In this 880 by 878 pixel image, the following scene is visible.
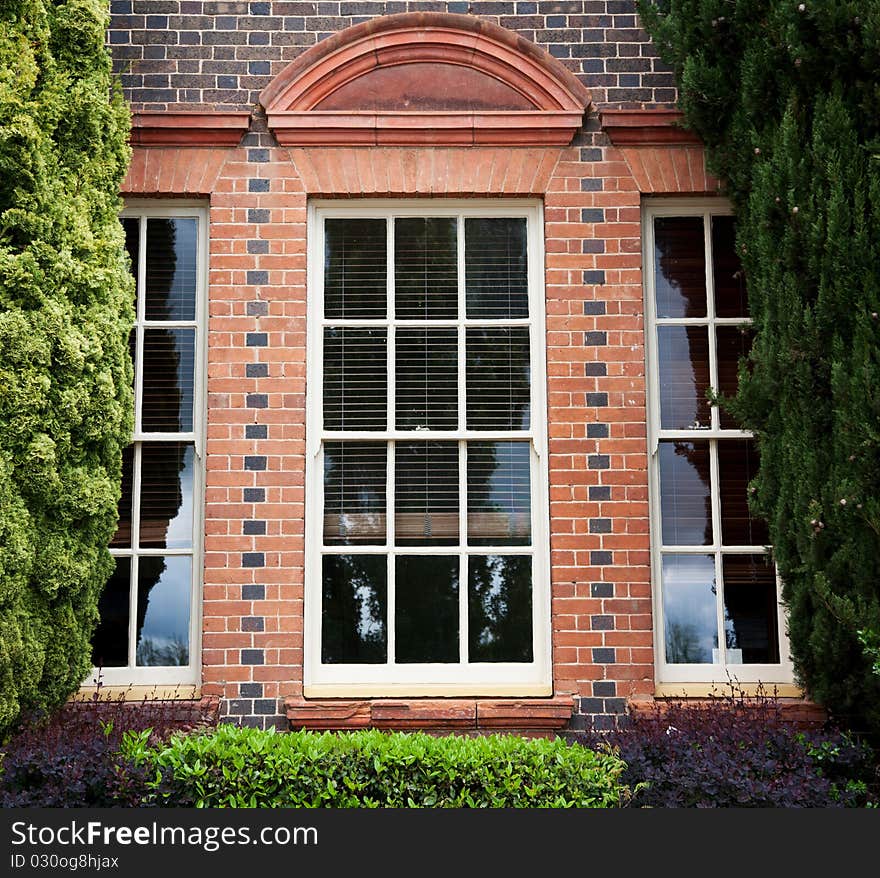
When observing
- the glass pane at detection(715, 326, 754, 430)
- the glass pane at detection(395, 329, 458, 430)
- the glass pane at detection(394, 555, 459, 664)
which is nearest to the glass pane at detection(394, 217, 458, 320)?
the glass pane at detection(395, 329, 458, 430)

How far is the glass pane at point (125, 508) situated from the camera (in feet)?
19.9

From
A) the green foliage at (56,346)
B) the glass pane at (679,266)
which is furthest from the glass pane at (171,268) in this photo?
the glass pane at (679,266)

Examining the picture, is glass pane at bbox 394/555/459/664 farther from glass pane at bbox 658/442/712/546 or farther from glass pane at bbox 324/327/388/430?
glass pane at bbox 658/442/712/546

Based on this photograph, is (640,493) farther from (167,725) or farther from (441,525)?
(167,725)

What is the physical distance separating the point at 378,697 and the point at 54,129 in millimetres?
3250

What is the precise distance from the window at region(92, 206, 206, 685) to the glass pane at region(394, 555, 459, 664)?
1.12 m

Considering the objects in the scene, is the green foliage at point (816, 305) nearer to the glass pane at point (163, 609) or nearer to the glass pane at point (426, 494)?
the glass pane at point (426, 494)

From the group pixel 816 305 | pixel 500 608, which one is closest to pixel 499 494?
pixel 500 608

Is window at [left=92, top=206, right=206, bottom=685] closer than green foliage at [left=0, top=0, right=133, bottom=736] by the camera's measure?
No

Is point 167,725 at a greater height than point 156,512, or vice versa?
point 156,512

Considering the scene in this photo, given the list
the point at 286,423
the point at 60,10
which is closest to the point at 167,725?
the point at 286,423

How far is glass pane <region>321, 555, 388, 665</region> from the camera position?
5.97 m

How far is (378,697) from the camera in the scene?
5.76 meters

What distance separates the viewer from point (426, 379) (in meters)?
6.16
